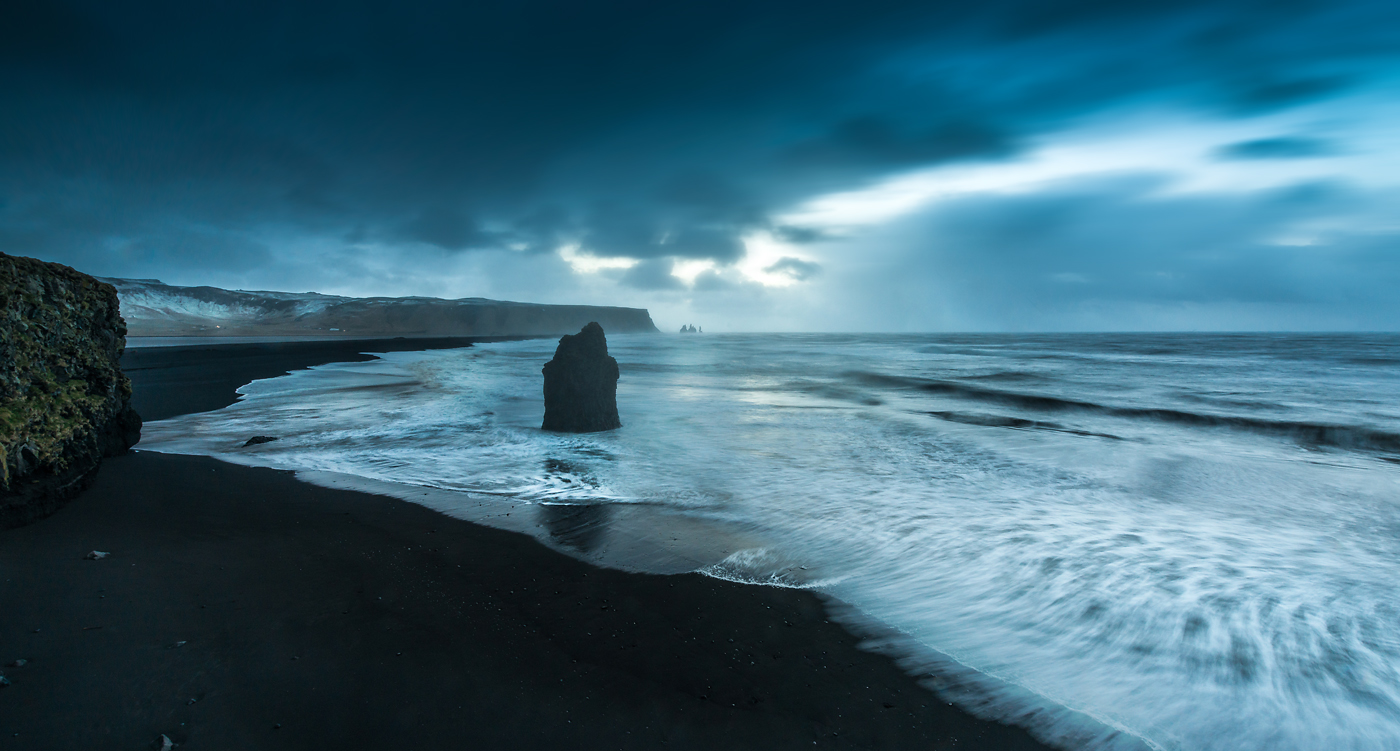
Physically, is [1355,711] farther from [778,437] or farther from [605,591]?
[778,437]

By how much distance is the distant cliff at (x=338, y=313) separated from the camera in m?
121

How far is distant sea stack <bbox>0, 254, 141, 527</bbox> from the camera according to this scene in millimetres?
5020

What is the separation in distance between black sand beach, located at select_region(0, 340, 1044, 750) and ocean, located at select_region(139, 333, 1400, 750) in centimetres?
57

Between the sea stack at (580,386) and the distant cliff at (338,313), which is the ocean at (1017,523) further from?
the distant cliff at (338,313)

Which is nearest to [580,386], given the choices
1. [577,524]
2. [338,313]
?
[577,524]

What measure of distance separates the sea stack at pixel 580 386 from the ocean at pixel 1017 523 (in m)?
0.60

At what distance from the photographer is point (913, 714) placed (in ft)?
9.45

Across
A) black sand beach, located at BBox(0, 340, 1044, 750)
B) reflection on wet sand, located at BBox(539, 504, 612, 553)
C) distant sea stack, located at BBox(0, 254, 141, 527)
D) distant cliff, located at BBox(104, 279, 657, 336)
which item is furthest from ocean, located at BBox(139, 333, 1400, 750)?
distant cliff, located at BBox(104, 279, 657, 336)

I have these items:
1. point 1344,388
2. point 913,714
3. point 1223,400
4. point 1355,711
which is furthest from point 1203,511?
point 1344,388

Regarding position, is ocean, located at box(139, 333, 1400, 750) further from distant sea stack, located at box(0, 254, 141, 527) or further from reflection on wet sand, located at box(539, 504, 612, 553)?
distant sea stack, located at box(0, 254, 141, 527)

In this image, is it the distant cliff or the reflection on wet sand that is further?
the distant cliff

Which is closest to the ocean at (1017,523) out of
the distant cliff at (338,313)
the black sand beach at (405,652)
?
the black sand beach at (405,652)

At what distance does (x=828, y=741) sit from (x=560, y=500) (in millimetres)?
4534

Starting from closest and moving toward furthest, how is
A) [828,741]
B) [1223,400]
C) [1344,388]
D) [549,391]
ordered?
1. [828,741]
2. [549,391]
3. [1223,400]
4. [1344,388]
